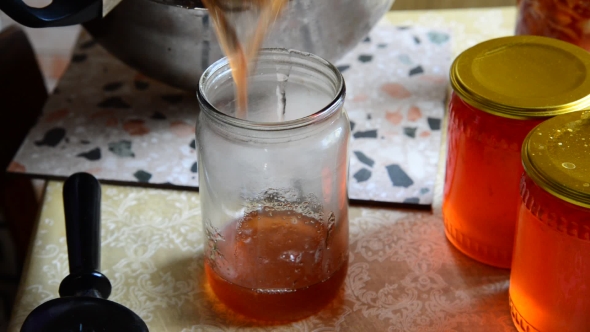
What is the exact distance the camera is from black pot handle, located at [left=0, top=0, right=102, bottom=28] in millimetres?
538

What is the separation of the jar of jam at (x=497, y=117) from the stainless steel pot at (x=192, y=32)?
14 centimetres

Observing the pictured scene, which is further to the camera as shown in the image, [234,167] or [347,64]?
[347,64]

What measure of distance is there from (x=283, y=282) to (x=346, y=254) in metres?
0.06

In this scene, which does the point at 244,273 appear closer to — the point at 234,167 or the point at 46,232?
the point at 234,167

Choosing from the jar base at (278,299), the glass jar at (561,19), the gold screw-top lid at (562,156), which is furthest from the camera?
the glass jar at (561,19)

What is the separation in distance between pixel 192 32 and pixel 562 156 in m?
0.34

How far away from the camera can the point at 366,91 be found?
2.65ft

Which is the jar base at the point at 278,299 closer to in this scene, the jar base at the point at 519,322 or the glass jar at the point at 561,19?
the jar base at the point at 519,322

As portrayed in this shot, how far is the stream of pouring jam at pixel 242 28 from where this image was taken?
0.55m

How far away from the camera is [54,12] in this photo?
557mm

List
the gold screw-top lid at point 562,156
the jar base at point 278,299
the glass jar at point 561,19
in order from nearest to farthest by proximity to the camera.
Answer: the gold screw-top lid at point 562,156 < the jar base at point 278,299 < the glass jar at point 561,19

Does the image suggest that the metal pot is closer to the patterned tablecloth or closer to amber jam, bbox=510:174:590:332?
the patterned tablecloth

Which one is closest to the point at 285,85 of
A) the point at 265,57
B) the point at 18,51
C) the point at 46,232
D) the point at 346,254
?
the point at 265,57

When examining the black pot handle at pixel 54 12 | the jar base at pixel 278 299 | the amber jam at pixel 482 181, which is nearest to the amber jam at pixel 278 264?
the jar base at pixel 278 299
